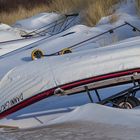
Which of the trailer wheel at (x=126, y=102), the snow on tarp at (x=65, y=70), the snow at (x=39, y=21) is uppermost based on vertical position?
the snow at (x=39, y=21)

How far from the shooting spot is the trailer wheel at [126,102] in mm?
6533

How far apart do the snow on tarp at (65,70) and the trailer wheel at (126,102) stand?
1.15 ft

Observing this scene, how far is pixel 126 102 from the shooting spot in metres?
6.55

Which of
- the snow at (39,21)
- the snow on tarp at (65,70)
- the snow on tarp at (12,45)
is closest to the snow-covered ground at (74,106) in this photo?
the snow on tarp at (65,70)

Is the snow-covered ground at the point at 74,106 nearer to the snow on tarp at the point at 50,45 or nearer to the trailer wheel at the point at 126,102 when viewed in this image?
the trailer wheel at the point at 126,102

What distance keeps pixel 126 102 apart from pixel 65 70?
84cm

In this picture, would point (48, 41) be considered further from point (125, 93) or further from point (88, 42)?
point (125, 93)

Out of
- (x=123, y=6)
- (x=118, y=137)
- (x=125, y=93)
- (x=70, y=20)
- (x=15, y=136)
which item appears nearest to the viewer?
(x=118, y=137)

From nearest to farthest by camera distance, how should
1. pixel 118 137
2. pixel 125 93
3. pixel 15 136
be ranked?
pixel 118 137, pixel 15 136, pixel 125 93

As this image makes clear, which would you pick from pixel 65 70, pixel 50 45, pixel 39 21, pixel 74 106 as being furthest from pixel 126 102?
pixel 39 21

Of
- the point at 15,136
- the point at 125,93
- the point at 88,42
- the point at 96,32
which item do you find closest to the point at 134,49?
the point at 125,93

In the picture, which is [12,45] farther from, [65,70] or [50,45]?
[65,70]

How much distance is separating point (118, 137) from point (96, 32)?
9598 mm

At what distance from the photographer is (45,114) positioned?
757 centimetres
